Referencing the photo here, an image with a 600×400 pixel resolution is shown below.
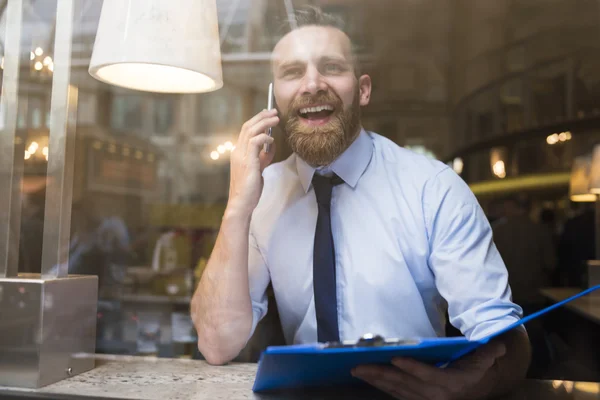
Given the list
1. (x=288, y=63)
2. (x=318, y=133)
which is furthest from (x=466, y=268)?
(x=288, y=63)

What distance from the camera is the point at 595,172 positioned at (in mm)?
1953

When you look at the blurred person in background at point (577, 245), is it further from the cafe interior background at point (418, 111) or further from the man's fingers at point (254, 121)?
the man's fingers at point (254, 121)

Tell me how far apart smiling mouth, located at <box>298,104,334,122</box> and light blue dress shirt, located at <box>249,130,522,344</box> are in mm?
103

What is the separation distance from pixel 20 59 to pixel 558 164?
1.80 m

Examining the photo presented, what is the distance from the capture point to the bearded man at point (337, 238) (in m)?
1.21

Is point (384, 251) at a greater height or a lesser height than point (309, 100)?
lesser

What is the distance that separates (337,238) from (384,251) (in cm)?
12

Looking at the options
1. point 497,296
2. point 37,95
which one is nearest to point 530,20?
point 497,296

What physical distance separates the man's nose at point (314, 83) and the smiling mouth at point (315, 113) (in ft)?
0.13

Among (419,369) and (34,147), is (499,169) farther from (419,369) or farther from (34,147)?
(34,147)

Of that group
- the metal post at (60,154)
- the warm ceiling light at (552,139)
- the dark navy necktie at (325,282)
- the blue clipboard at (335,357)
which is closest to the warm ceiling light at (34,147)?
the metal post at (60,154)

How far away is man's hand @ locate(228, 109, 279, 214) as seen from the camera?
48.4 inches

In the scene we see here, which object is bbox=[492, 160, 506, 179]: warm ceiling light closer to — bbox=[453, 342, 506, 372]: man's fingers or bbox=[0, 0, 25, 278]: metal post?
bbox=[453, 342, 506, 372]: man's fingers

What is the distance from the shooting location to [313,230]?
51.8 inches
